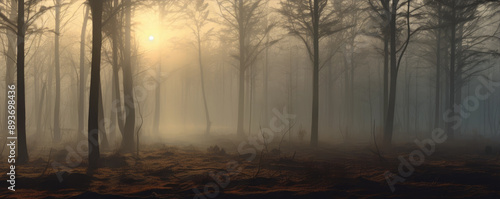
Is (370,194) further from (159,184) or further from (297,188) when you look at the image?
(159,184)

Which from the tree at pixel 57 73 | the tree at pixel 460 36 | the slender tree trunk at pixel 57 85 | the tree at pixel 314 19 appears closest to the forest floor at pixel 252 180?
the tree at pixel 314 19

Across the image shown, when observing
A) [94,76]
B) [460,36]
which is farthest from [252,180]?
[460,36]

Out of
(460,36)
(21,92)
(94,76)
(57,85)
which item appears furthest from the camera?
(460,36)

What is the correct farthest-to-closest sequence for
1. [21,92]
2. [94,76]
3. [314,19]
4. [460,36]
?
[460,36] → [314,19] → [21,92] → [94,76]

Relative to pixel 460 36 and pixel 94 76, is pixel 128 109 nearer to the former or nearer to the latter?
pixel 94 76

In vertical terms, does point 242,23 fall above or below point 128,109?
above

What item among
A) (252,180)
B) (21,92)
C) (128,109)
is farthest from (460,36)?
(21,92)

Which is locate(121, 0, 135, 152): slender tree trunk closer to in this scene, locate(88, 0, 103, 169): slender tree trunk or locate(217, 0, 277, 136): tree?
locate(88, 0, 103, 169): slender tree trunk

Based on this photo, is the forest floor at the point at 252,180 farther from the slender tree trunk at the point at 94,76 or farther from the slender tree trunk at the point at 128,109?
the slender tree trunk at the point at 128,109

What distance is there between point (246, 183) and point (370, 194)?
2.45 meters

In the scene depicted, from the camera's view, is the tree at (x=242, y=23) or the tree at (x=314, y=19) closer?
the tree at (x=314, y=19)

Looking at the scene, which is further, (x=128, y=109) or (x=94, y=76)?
(x=128, y=109)

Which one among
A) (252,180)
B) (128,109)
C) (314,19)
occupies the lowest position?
(252,180)

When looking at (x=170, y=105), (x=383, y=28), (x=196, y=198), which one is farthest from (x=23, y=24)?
(x=170, y=105)
